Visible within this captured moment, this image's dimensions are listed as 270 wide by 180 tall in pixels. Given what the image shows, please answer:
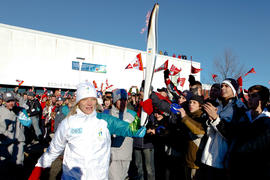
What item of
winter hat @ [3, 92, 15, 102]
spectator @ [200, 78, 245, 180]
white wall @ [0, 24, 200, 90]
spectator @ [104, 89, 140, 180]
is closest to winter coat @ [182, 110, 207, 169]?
spectator @ [200, 78, 245, 180]

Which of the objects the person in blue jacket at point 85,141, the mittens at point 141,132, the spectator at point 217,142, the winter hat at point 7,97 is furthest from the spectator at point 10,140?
the spectator at point 217,142

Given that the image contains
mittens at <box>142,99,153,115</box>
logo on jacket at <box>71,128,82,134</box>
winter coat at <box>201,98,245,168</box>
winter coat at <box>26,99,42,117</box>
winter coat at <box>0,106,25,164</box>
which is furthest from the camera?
winter coat at <box>26,99,42,117</box>

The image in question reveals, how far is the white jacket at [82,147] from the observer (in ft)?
8.00

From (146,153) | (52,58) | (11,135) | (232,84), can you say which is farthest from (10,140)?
(52,58)

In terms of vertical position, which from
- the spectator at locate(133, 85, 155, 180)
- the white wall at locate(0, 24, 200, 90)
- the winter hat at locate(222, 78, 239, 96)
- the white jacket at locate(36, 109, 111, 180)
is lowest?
the spectator at locate(133, 85, 155, 180)

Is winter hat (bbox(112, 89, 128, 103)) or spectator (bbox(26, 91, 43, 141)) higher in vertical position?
winter hat (bbox(112, 89, 128, 103))

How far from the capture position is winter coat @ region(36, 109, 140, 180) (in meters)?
2.44

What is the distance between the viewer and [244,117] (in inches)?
110

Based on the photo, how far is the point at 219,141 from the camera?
9.48ft

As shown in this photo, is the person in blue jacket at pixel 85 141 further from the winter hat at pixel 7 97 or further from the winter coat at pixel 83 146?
the winter hat at pixel 7 97

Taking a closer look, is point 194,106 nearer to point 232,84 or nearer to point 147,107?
point 232,84

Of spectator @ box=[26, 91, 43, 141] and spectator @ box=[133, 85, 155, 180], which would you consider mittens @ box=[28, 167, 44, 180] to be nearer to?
spectator @ box=[133, 85, 155, 180]

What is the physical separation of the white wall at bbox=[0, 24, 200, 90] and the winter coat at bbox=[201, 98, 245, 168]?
19966 mm

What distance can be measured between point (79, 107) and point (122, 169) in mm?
1449
